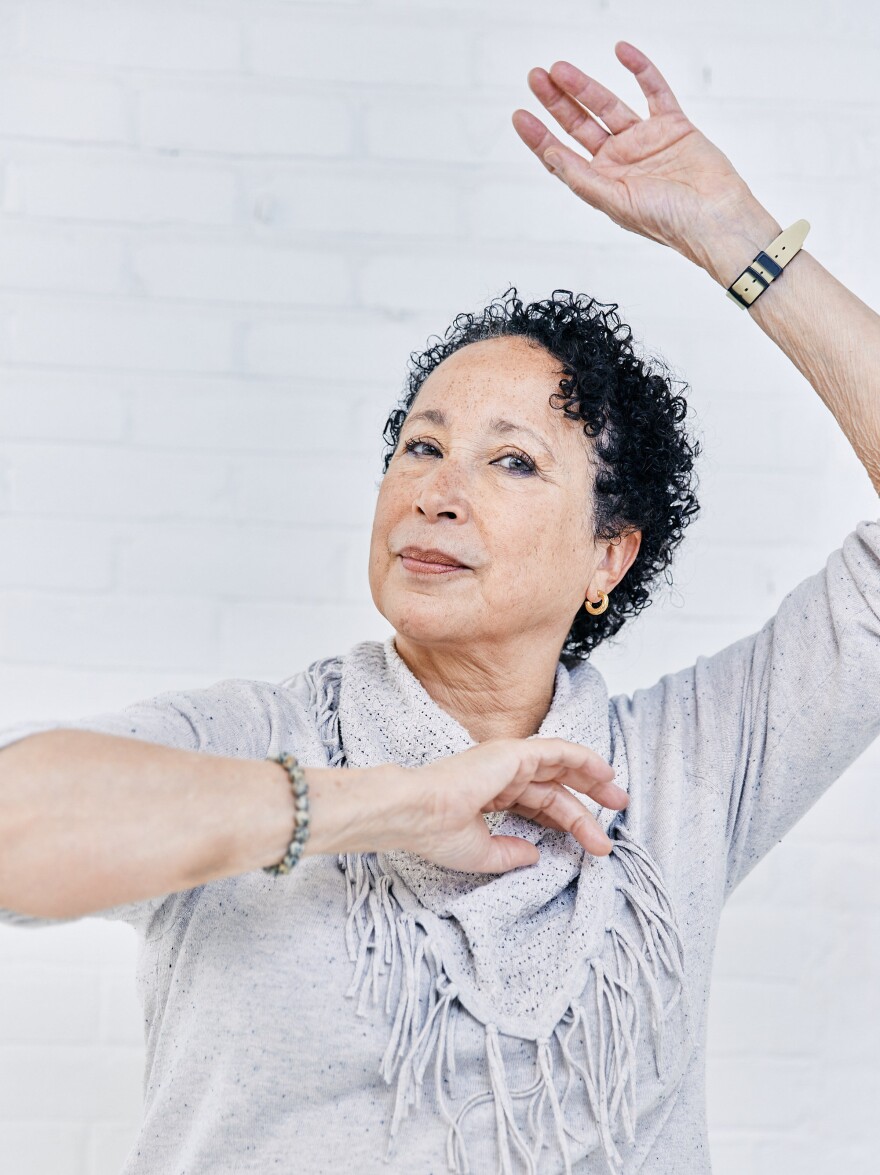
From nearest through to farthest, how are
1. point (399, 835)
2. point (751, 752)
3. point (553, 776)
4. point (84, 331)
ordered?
point (399, 835) < point (553, 776) < point (751, 752) < point (84, 331)

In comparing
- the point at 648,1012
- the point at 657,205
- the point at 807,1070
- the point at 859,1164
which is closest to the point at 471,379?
the point at 657,205

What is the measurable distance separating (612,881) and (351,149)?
1284 millimetres

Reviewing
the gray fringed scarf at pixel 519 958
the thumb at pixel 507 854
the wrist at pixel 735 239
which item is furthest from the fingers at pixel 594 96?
the thumb at pixel 507 854

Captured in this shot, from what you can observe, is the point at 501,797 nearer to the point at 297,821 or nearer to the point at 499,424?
the point at 297,821

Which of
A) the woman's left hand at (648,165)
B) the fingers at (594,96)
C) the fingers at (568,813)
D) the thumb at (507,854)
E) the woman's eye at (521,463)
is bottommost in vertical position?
the thumb at (507,854)

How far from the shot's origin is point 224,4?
81.1 inches

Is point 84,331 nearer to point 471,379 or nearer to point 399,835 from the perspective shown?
point 471,379

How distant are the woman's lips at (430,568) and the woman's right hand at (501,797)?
9.5 inches

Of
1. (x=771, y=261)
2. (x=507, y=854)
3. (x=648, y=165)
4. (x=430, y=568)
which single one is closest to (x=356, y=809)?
(x=507, y=854)

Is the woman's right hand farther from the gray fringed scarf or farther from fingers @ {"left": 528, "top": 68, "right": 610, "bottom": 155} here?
fingers @ {"left": 528, "top": 68, "right": 610, "bottom": 155}

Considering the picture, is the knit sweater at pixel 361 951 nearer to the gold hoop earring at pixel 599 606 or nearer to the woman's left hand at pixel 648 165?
the gold hoop earring at pixel 599 606

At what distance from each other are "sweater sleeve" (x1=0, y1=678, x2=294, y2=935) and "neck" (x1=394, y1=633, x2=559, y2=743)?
7.2 inches

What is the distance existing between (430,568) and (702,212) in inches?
22.5

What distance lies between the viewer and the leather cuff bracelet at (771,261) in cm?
154
